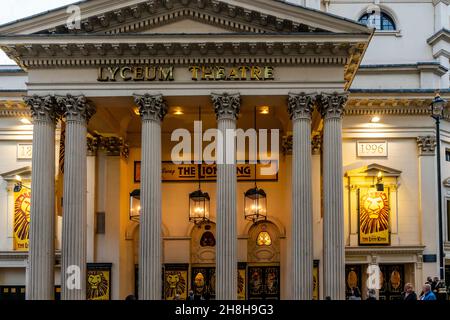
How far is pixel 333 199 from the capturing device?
2688cm

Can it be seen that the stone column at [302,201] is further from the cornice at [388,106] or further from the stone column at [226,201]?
the cornice at [388,106]

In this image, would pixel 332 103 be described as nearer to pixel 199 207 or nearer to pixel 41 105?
pixel 199 207

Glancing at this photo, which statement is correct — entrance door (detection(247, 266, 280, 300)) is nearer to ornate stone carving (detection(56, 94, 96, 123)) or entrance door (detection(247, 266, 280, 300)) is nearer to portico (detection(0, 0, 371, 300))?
portico (detection(0, 0, 371, 300))

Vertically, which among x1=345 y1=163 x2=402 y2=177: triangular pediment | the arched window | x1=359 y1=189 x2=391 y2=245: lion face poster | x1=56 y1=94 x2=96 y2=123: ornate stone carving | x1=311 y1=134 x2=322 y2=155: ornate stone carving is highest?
the arched window

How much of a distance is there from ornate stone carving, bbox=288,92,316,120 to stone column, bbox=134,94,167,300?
4.98 m

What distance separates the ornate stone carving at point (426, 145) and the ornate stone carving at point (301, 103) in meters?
8.79

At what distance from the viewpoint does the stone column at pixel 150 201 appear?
26391 mm

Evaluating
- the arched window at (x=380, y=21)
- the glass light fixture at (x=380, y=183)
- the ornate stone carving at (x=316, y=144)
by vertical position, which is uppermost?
the arched window at (x=380, y=21)

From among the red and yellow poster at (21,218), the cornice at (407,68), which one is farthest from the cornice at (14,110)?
the cornice at (407,68)

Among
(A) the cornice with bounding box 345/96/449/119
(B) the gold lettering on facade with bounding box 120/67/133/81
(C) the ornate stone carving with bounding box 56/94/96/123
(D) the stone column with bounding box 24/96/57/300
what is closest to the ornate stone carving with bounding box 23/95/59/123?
(D) the stone column with bounding box 24/96/57/300

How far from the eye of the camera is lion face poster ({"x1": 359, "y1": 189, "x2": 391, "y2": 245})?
1308 inches

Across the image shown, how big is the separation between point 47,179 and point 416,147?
17.3 metres
